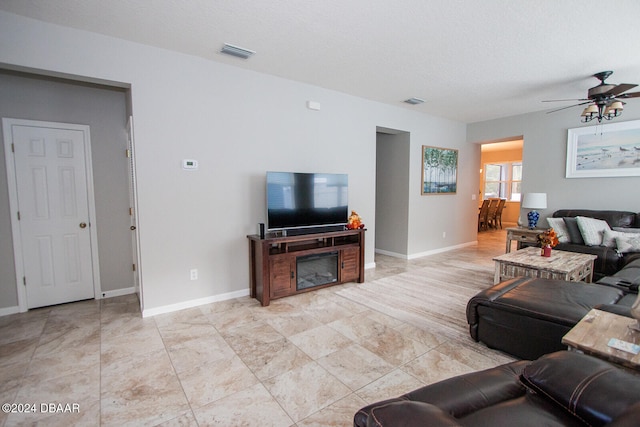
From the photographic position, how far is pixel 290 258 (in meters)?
3.48

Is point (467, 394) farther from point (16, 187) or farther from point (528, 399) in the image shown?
point (16, 187)

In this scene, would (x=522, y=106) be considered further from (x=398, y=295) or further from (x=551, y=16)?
(x=398, y=295)

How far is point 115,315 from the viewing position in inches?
122

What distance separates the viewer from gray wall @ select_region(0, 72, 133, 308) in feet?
10.0

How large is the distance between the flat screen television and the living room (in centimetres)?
27

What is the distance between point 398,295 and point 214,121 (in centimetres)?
295

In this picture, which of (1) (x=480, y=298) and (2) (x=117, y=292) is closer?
(1) (x=480, y=298)

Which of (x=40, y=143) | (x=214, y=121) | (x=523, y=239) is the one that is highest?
(x=214, y=121)

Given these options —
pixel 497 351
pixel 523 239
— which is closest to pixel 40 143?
pixel 497 351

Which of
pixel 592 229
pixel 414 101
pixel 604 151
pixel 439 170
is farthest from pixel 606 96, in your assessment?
pixel 439 170

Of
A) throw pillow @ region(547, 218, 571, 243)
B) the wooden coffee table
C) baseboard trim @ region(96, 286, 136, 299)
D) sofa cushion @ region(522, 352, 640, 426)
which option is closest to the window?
throw pillow @ region(547, 218, 571, 243)

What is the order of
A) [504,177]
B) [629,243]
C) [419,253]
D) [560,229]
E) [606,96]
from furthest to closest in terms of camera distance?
1. [504,177]
2. [419,253]
3. [560,229]
4. [629,243]
5. [606,96]

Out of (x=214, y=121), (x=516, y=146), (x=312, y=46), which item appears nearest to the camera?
(x=312, y=46)

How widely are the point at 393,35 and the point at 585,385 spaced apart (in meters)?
2.77
